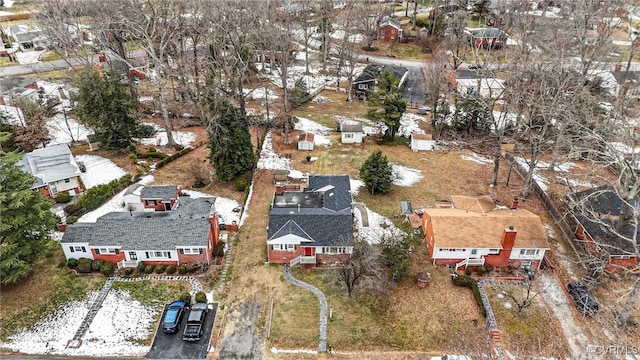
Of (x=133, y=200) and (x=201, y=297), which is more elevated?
(x=133, y=200)

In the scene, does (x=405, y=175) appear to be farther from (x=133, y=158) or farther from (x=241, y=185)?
(x=133, y=158)

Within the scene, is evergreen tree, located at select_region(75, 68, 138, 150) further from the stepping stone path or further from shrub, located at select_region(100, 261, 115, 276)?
the stepping stone path

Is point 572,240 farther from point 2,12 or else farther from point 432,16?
point 2,12

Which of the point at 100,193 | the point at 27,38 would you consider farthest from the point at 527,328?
the point at 27,38

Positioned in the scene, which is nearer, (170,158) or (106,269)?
(106,269)

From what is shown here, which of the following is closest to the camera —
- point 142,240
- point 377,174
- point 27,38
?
point 142,240

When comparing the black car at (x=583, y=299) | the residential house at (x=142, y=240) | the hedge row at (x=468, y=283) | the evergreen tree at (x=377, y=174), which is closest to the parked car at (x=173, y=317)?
the residential house at (x=142, y=240)

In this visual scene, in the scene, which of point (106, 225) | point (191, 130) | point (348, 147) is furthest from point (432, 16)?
point (106, 225)
